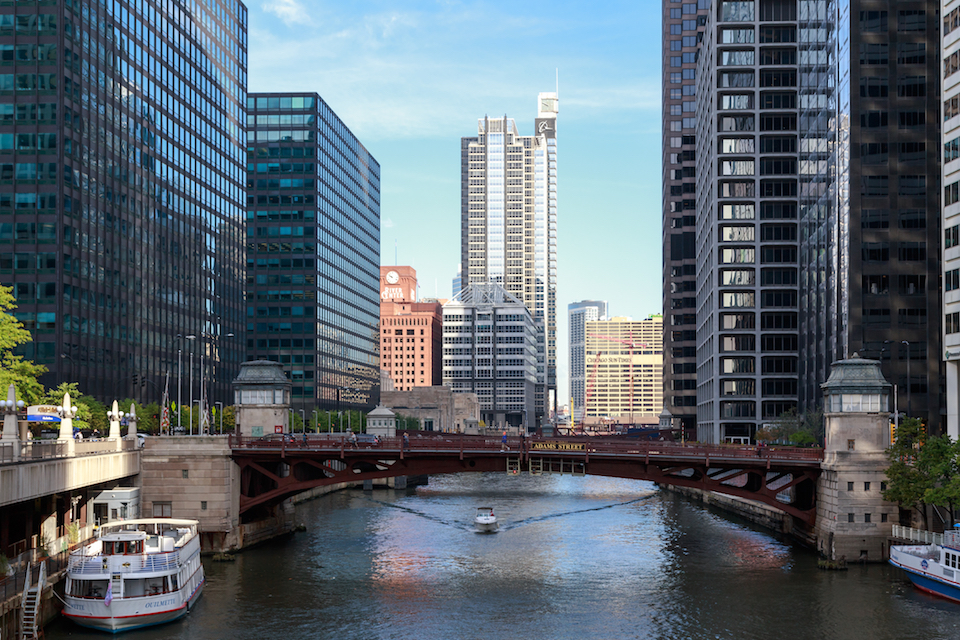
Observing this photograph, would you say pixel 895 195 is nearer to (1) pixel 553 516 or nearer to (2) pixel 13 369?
(1) pixel 553 516

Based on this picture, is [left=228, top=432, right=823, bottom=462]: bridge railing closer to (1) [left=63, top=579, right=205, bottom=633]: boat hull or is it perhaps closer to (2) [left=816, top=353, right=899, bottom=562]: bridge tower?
(2) [left=816, top=353, right=899, bottom=562]: bridge tower

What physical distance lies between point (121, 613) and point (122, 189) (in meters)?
92.2

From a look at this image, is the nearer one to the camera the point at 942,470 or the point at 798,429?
the point at 942,470

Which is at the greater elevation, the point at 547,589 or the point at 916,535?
the point at 916,535

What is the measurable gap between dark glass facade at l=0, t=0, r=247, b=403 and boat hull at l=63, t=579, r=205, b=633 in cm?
7079

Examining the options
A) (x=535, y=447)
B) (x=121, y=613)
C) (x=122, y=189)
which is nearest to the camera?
(x=121, y=613)

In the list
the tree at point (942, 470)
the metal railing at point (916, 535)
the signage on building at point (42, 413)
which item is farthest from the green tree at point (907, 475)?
the signage on building at point (42, 413)

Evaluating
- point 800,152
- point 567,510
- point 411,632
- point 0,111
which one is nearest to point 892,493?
point 411,632

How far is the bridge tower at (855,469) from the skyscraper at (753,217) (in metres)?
83.2

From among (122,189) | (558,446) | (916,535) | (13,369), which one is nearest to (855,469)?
(916,535)

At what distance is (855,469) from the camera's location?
73125 mm

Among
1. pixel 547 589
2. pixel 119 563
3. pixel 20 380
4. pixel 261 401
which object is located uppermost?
pixel 20 380

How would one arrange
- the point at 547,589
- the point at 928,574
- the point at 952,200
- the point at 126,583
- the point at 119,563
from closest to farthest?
the point at 119,563 < the point at 126,583 < the point at 928,574 < the point at 547,589 < the point at 952,200

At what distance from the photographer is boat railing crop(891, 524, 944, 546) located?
218 ft
